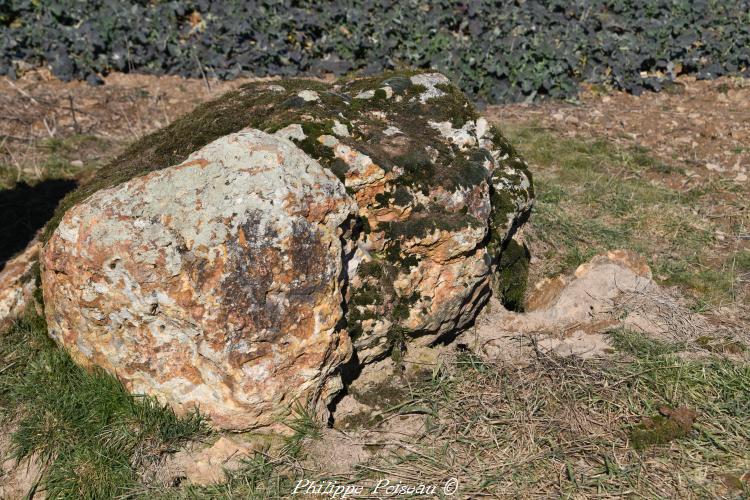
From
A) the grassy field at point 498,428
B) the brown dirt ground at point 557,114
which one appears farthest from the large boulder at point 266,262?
the brown dirt ground at point 557,114

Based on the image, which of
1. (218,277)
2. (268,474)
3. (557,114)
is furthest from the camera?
(557,114)

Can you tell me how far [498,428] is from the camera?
3.80 m

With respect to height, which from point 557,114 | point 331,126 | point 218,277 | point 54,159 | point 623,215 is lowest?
point 557,114

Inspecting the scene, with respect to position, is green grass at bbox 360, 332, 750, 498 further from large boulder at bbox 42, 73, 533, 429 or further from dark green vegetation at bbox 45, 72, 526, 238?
dark green vegetation at bbox 45, 72, 526, 238

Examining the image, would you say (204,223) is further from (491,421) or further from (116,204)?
(491,421)

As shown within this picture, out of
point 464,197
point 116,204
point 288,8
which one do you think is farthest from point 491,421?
point 288,8

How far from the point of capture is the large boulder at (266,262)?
3.49 metres

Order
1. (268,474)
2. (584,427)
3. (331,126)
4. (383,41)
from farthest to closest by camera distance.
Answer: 1. (383,41)
2. (331,126)
3. (584,427)
4. (268,474)

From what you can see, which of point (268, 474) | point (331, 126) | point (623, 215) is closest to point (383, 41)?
point (623, 215)

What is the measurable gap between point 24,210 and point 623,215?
571cm

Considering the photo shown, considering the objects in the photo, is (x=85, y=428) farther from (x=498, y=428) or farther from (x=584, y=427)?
(x=584, y=427)

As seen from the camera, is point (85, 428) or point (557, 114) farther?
point (557, 114)

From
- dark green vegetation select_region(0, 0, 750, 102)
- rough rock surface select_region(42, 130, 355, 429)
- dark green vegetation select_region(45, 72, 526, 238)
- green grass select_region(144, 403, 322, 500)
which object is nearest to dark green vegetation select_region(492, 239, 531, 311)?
dark green vegetation select_region(45, 72, 526, 238)

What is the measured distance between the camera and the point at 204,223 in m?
3.52
